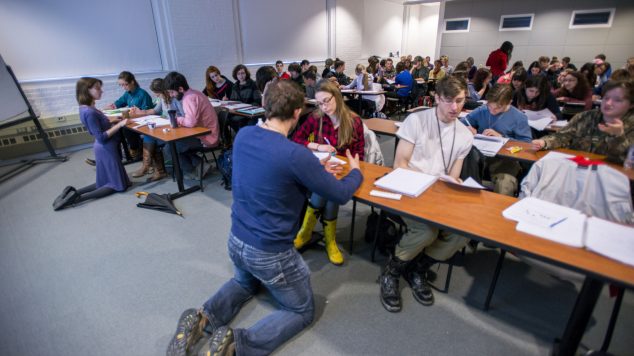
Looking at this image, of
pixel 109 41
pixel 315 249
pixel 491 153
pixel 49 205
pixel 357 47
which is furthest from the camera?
pixel 357 47

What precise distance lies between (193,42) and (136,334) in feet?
19.0

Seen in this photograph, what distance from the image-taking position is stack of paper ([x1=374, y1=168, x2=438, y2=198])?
5.73 feet

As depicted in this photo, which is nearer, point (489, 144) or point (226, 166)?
point (489, 144)

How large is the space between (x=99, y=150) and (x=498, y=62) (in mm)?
7166

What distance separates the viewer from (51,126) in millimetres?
4977

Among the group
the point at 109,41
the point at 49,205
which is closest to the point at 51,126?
the point at 109,41

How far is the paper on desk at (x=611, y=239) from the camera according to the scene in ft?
3.88

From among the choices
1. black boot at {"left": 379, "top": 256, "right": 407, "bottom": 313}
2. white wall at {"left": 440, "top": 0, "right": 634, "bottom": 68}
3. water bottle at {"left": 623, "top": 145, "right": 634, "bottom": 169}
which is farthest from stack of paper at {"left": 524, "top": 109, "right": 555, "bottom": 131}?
white wall at {"left": 440, "top": 0, "right": 634, "bottom": 68}

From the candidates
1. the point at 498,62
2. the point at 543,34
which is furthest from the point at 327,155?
the point at 543,34

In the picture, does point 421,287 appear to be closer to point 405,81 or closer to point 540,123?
point 540,123

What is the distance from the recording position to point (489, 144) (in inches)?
100

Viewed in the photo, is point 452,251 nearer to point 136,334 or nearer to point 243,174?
point 243,174

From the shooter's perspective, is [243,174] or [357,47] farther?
[357,47]

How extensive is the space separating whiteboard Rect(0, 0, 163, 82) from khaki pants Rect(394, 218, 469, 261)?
224 inches
